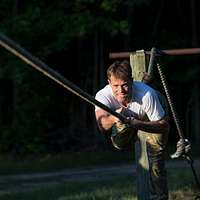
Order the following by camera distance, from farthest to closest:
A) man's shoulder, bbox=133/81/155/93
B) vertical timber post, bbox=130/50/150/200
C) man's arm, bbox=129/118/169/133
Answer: vertical timber post, bbox=130/50/150/200 → man's shoulder, bbox=133/81/155/93 → man's arm, bbox=129/118/169/133

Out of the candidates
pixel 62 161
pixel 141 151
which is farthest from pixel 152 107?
pixel 62 161

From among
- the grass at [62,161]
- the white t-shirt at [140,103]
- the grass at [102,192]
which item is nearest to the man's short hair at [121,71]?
the white t-shirt at [140,103]

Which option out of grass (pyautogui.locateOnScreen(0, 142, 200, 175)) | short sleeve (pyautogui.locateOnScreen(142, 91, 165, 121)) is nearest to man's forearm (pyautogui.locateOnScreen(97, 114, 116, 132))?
short sleeve (pyautogui.locateOnScreen(142, 91, 165, 121))

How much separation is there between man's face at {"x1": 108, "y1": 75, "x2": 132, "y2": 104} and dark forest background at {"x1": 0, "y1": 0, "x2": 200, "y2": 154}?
434 inches

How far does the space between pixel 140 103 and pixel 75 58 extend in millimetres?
14882

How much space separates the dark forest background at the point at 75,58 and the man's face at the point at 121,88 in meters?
11.0

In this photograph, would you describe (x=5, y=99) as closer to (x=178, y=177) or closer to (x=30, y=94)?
(x=30, y=94)

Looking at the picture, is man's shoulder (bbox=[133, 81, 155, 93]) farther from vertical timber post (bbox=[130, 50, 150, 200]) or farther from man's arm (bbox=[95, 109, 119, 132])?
vertical timber post (bbox=[130, 50, 150, 200])

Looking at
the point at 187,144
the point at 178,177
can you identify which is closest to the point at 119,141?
the point at 187,144

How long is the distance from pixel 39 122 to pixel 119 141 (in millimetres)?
13165

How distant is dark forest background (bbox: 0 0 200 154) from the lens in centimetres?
1731

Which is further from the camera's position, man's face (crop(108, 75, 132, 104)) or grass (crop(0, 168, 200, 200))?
grass (crop(0, 168, 200, 200))

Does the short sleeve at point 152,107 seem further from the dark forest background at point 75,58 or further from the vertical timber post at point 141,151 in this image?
the dark forest background at point 75,58

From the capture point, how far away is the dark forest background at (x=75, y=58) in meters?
17.3
